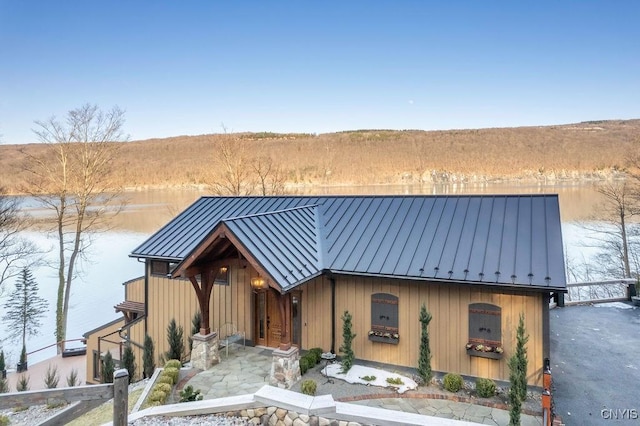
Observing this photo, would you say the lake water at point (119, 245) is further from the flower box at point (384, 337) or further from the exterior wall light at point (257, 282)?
the exterior wall light at point (257, 282)

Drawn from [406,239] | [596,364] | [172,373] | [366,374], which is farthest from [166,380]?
[596,364]

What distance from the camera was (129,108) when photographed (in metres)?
21.4

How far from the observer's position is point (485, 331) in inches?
332

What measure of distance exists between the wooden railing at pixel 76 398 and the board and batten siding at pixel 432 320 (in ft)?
18.7

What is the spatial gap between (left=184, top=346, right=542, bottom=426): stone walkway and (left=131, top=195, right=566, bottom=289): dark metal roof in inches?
98.2

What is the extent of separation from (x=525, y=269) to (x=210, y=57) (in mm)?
Answer: 34027

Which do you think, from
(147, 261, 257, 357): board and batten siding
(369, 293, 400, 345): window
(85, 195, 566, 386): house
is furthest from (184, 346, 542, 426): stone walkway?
(369, 293, 400, 345): window

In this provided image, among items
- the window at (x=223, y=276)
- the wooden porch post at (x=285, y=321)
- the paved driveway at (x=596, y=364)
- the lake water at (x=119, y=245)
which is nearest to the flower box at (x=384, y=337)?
the wooden porch post at (x=285, y=321)

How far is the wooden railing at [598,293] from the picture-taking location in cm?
1552

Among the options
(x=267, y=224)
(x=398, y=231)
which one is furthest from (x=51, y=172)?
(x=398, y=231)

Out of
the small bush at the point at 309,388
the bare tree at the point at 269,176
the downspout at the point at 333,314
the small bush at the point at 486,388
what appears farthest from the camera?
the bare tree at the point at 269,176

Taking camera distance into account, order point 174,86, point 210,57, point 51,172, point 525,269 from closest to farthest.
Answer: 1. point 525,269
2. point 51,172
3. point 210,57
4. point 174,86

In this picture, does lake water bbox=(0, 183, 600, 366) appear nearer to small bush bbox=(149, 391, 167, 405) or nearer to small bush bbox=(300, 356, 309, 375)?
small bush bbox=(300, 356, 309, 375)

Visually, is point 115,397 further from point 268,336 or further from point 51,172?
point 51,172
